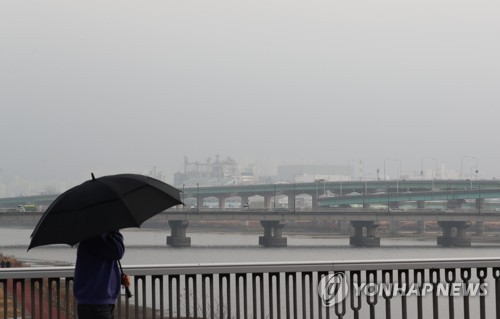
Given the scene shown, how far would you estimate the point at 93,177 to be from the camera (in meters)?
6.04

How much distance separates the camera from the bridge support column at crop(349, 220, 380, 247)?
9938 centimetres

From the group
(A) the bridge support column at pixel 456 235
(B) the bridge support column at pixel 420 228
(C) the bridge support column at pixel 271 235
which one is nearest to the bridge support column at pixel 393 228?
(B) the bridge support column at pixel 420 228

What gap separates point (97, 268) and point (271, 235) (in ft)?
320

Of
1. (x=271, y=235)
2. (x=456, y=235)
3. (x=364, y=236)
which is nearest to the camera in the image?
(x=456, y=235)

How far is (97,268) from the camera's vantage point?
559 centimetres

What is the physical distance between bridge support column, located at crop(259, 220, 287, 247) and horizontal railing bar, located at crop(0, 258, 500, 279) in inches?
3608

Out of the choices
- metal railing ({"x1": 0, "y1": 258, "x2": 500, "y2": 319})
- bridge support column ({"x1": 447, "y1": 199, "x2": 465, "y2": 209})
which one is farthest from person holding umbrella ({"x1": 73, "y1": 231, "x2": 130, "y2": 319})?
bridge support column ({"x1": 447, "y1": 199, "x2": 465, "y2": 209})

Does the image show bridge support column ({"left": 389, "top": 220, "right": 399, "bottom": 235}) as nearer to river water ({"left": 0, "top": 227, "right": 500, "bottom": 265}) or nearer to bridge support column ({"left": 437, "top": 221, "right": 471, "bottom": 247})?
bridge support column ({"left": 437, "top": 221, "right": 471, "bottom": 247})

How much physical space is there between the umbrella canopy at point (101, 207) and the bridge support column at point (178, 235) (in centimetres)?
9140

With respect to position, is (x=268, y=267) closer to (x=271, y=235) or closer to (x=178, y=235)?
(x=178, y=235)

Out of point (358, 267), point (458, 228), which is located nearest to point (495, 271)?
point (358, 267)

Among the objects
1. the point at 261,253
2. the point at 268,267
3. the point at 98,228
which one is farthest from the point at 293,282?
the point at 261,253

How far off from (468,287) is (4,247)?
8647 cm

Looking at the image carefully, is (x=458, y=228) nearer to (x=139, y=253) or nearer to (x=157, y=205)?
(x=139, y=253)
